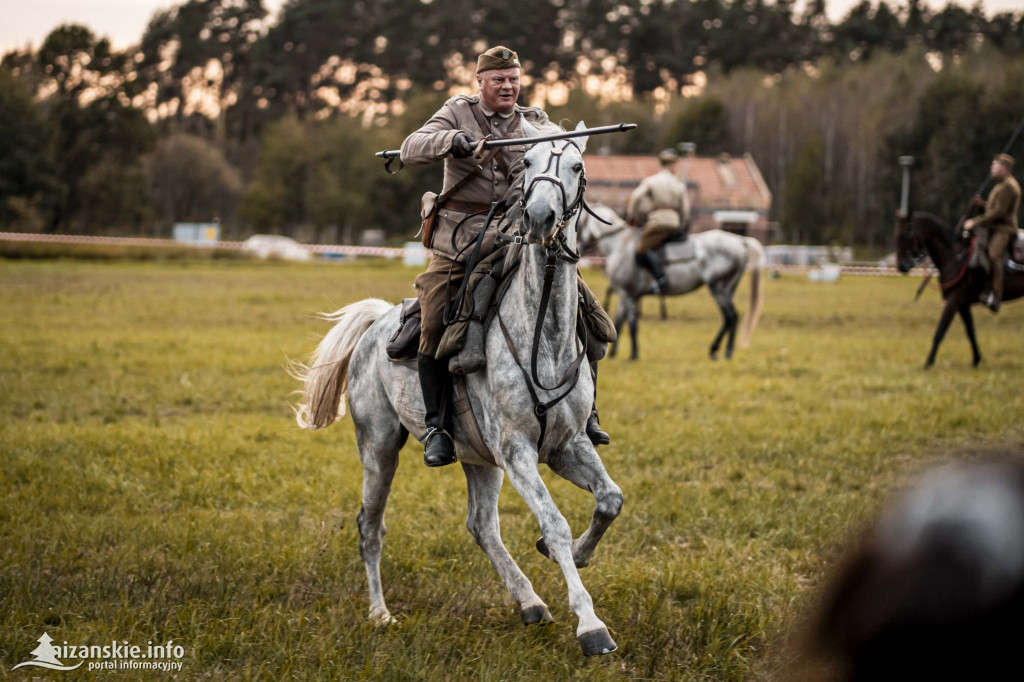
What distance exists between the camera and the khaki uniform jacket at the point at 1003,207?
14.1 meters

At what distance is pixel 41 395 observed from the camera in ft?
37.2

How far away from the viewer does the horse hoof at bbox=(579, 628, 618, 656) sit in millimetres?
4027

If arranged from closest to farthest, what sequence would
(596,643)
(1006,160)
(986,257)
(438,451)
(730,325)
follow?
(596,643) < (438,451) < (1006,160) < (986,257) < (730,325)

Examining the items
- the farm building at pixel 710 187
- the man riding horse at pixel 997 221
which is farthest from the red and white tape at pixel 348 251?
the man riding horse at pixel 997 221

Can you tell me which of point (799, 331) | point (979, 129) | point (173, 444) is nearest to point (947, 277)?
point (799, 331)

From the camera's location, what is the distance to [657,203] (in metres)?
16.6

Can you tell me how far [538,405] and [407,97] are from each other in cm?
8391

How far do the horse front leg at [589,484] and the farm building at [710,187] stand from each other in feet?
186

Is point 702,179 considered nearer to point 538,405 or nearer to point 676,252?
point 676,252

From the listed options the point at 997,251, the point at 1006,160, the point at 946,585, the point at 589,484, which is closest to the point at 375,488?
the point at 589,484

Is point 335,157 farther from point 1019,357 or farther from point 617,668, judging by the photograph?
point 617,668

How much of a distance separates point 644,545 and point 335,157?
6872 cm

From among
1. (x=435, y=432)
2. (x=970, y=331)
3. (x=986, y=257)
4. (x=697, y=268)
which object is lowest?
(x=970, y=331)

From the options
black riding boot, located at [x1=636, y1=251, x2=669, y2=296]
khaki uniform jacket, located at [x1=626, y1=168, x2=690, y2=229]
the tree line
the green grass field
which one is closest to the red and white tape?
the tree line
